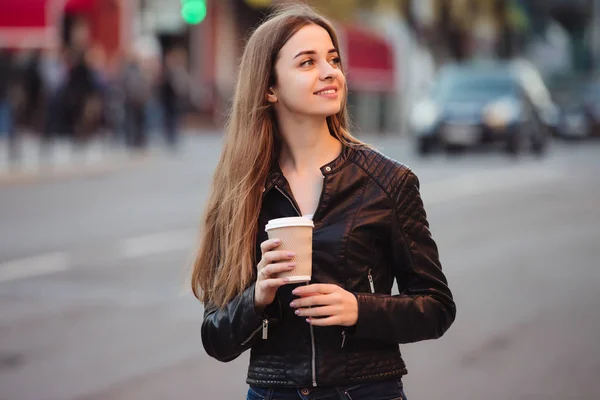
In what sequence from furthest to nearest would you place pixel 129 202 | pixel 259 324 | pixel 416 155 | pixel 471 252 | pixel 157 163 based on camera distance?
pixel 416 155
pixel 157 163
pixel 129 202
pixel 471 252
pixel 259 324

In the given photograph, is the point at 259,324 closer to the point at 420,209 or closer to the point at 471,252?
the point at 420,209

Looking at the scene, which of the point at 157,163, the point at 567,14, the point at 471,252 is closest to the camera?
the point at 471,252

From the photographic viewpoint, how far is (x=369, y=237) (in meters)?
Result: 3.08

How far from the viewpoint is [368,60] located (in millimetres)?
43969

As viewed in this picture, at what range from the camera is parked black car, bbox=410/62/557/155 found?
24.4 meters

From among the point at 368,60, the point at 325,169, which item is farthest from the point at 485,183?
the point at 368,60

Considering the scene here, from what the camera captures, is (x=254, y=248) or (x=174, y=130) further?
(x=174, y=130)

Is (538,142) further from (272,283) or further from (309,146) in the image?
(272,283)

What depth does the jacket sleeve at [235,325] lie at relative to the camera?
3059 mm

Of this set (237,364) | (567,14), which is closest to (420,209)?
(237,364)

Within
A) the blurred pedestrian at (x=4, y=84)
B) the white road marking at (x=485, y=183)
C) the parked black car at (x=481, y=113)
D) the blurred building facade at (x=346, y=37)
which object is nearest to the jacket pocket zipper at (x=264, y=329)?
the white road marking at (x=485, y=183)

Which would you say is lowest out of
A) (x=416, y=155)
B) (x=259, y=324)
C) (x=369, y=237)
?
(x=416, y=155)

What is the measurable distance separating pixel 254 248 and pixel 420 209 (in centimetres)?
41

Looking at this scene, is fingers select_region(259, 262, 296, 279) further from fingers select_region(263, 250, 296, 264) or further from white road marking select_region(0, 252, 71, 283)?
white road marking select_region(0, 252, 71, 283)
